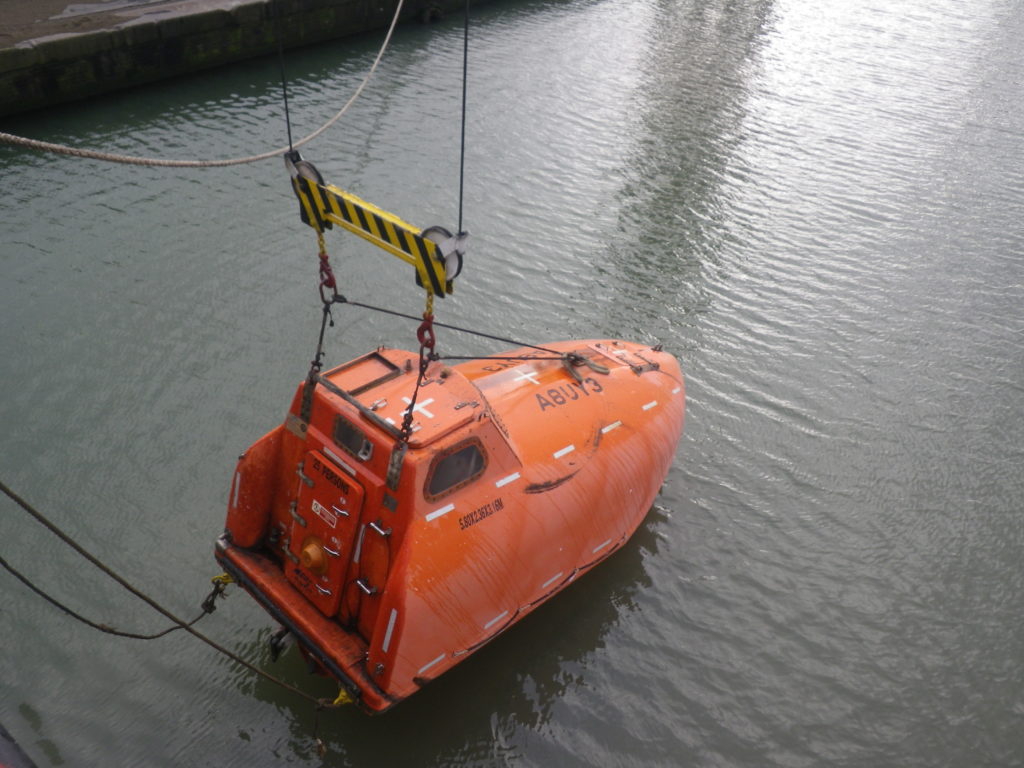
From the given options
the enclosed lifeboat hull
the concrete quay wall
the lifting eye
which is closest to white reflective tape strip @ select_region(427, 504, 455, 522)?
the enclosed lifeboat hull

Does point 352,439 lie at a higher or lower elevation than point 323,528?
higher

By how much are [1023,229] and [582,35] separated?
12.3m

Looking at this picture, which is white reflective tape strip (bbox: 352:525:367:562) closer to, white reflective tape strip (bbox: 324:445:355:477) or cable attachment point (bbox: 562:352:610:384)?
white reflective tape strip (bbox: 324:445:355:477)

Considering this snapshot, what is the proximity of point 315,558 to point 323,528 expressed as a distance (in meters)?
0.19

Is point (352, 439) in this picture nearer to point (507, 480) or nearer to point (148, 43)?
point (507, 480)

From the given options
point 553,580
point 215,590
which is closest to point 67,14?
point 215,590

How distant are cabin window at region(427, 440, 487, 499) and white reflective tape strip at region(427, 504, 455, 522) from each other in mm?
88

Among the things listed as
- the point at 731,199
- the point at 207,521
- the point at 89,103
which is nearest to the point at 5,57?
the point at 89,103

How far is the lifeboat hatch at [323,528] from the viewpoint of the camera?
4.92 metres

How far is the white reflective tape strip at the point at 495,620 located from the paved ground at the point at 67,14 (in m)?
12.9

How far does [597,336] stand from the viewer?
972cm

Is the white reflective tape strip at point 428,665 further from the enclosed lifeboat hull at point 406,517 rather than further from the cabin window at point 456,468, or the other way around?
the cabin window at point 456,468

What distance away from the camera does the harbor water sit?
5.66 meters

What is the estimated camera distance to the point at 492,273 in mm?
10633
